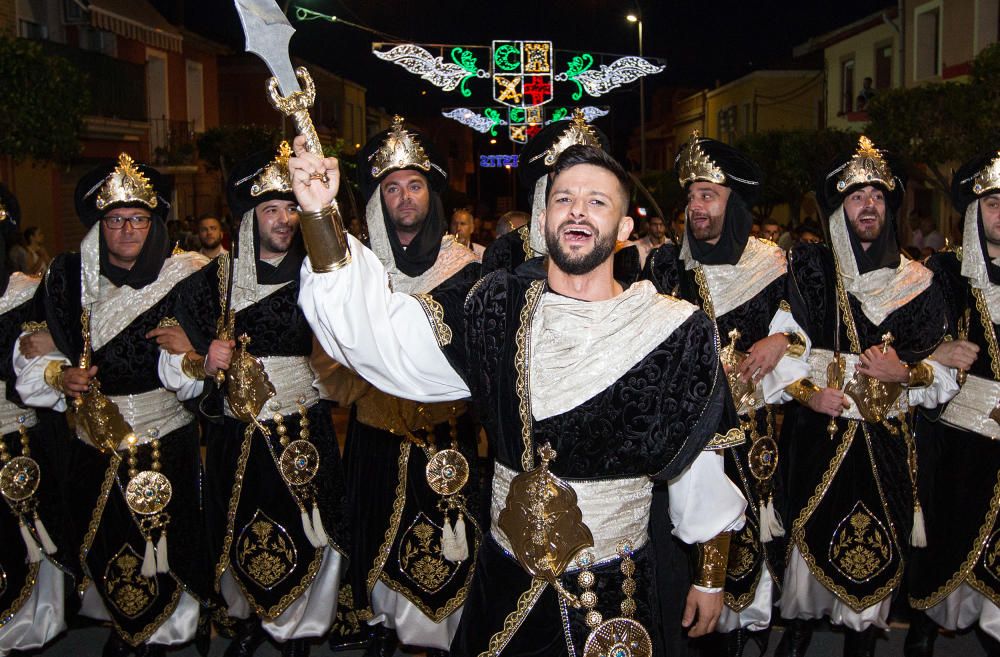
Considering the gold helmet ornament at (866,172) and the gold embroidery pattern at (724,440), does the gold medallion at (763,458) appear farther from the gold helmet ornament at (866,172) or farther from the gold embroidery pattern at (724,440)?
the gold embroidery pattern at (724,440)

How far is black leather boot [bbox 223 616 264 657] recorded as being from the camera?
529 cm

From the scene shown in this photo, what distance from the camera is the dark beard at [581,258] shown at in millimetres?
3125

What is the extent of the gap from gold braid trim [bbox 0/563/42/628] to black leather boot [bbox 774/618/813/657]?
3.58m

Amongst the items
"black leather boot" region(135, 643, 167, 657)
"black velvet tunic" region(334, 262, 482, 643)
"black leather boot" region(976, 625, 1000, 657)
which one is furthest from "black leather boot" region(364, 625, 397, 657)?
"black leather boot" region(976, 625, 1000, 657)

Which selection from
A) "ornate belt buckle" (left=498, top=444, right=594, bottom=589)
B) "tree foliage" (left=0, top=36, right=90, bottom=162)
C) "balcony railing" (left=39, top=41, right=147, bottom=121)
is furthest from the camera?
"balcony railing" (left=39, top=41, right=147, bottom=121)

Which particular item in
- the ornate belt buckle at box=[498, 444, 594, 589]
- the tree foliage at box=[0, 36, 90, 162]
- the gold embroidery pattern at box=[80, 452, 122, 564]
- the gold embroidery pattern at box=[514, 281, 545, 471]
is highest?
the tree foliage at box=[0, 36, 90, 162]

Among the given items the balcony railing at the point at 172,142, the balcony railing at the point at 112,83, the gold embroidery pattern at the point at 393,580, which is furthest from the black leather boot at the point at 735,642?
the balcony railing at the point at 172,142

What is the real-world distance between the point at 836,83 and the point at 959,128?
1796 centimetres

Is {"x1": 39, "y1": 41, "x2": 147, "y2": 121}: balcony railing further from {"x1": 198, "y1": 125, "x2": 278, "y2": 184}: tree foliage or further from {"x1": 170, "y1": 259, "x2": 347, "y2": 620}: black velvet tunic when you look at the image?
{"x1": 170, "y1": 259, "x2": 347, "y2": 620}: black velvet tunic

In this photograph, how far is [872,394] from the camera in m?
5.07

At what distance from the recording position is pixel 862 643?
5098 millimetres

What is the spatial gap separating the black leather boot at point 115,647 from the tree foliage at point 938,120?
41.0ft

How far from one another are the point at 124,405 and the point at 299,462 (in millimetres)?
846

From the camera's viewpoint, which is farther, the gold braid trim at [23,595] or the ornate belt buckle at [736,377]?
the gold braid trim at [23,595]
